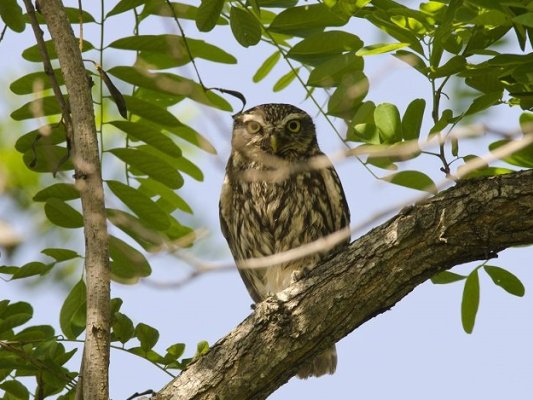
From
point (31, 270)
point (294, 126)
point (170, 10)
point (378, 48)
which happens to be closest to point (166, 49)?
point (170, 10)

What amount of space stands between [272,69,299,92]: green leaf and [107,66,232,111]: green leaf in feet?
1.37

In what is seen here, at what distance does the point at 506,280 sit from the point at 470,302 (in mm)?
176

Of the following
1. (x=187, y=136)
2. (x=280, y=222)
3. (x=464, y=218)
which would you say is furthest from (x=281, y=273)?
(x=464, y=218)

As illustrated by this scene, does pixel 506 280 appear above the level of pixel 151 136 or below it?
below

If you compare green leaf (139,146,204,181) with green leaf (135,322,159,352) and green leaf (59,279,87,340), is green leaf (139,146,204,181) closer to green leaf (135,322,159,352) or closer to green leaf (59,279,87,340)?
green leaf (59,279,87,340)

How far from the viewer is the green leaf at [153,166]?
146 inches

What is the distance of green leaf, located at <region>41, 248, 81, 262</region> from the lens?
3.57 metres

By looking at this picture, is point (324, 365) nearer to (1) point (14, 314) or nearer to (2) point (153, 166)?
(2) point (153, 166)

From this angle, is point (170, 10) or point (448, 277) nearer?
point (448, 277)

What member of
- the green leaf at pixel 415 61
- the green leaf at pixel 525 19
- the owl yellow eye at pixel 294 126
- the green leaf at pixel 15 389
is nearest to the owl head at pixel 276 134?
the owl yellow eye at pixel 294 126

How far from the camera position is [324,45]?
3652 mm

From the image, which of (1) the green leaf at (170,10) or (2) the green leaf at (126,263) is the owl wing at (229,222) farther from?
(2) the green leaf at (126,263)

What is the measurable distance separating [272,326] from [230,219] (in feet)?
5.94

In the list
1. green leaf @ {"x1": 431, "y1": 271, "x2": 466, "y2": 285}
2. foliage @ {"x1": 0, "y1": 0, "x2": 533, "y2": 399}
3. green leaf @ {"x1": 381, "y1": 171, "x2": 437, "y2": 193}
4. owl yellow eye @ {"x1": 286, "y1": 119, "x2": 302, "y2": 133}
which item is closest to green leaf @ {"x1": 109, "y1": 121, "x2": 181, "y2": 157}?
foliage @ {"x1": 0, "y1": 0, "x2": 533, "y2": 399}
